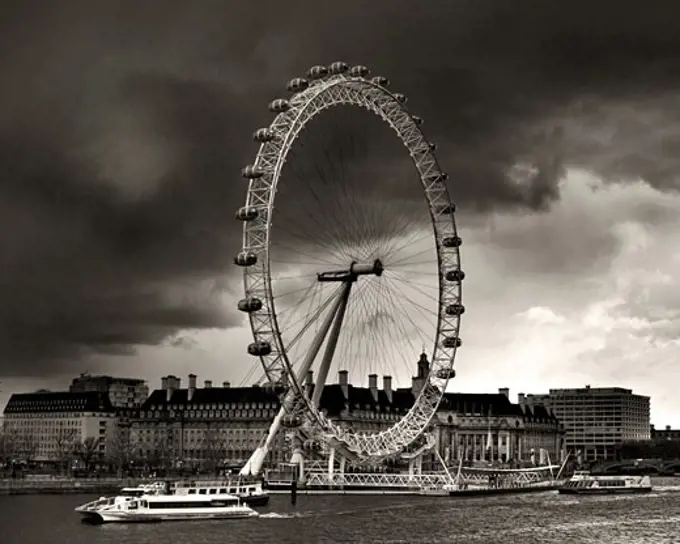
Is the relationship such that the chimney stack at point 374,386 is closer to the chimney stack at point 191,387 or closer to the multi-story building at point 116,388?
the chimney stack at point 191,387

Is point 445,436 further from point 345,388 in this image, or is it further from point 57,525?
point 57,525

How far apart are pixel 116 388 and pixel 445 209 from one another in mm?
111366

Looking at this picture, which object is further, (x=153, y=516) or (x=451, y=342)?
(x=451, y=342)

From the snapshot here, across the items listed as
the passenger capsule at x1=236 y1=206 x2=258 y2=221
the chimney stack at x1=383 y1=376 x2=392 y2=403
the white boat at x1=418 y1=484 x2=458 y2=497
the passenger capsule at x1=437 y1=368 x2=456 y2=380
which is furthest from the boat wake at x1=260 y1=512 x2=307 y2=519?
the chimney stack at x1=383 y1=376 x2=392 y2=403

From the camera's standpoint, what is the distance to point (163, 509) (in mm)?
62219

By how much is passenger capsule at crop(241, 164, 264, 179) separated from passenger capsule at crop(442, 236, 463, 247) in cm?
2079

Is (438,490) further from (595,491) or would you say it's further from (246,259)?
(246,259)

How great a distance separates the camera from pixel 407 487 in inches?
3642

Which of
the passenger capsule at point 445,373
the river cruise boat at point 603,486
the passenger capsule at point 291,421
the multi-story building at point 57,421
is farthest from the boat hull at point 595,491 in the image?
the multi-story building at point 57,421

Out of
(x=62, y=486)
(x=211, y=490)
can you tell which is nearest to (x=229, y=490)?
(x=211, y=490)

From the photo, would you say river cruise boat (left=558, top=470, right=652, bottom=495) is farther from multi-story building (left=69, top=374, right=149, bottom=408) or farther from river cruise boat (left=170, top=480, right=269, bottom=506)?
multi-story building (left=69, top=374, right=149, bottom=408)

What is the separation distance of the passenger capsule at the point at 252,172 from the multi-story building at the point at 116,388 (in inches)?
4544

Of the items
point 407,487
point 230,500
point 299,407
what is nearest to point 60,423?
point 407,487

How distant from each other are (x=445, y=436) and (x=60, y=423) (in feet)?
157
